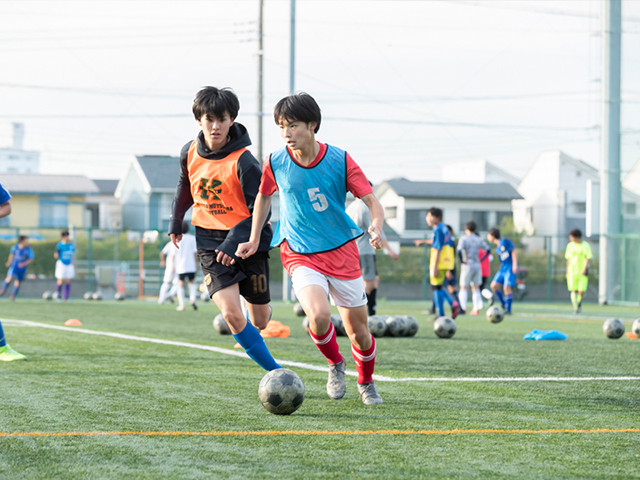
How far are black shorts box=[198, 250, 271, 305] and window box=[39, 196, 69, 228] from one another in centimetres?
4894

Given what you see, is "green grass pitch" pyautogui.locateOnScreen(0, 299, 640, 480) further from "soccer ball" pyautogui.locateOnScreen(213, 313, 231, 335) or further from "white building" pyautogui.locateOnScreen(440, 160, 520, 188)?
"white building" pyautogui.locateOnScreen(440, 160, 520, 188)

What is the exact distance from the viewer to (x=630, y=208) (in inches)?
981

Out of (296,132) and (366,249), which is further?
(366,249)

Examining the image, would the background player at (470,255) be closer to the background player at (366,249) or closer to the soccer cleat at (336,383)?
the background player at (366,249)

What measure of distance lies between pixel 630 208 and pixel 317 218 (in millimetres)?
22128

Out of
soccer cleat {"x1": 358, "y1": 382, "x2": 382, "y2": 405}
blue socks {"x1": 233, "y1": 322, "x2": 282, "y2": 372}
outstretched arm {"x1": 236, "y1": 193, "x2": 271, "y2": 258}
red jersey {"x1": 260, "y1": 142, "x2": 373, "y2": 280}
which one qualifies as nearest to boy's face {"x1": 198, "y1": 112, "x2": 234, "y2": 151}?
red jersey {"x1": 260, "y1": 142, "x2": 373, "y2": 280}

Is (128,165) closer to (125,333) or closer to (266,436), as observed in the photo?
(125,333)

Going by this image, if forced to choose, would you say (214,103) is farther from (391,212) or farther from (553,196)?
(553,196)

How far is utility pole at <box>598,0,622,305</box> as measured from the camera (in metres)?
24.9

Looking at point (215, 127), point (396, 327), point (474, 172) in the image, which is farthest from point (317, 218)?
point (474, 172)

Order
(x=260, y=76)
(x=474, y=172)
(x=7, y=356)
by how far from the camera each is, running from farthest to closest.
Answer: (x=474, y=172), (x=260, y=76), (x=7, y=356)

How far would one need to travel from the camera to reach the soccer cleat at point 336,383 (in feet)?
17.8

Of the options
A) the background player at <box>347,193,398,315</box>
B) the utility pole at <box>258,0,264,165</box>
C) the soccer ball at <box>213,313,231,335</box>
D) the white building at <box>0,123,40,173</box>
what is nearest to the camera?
the soccer ball at <box>213,313,231,335</box>

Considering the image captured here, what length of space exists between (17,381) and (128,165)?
51023mm
